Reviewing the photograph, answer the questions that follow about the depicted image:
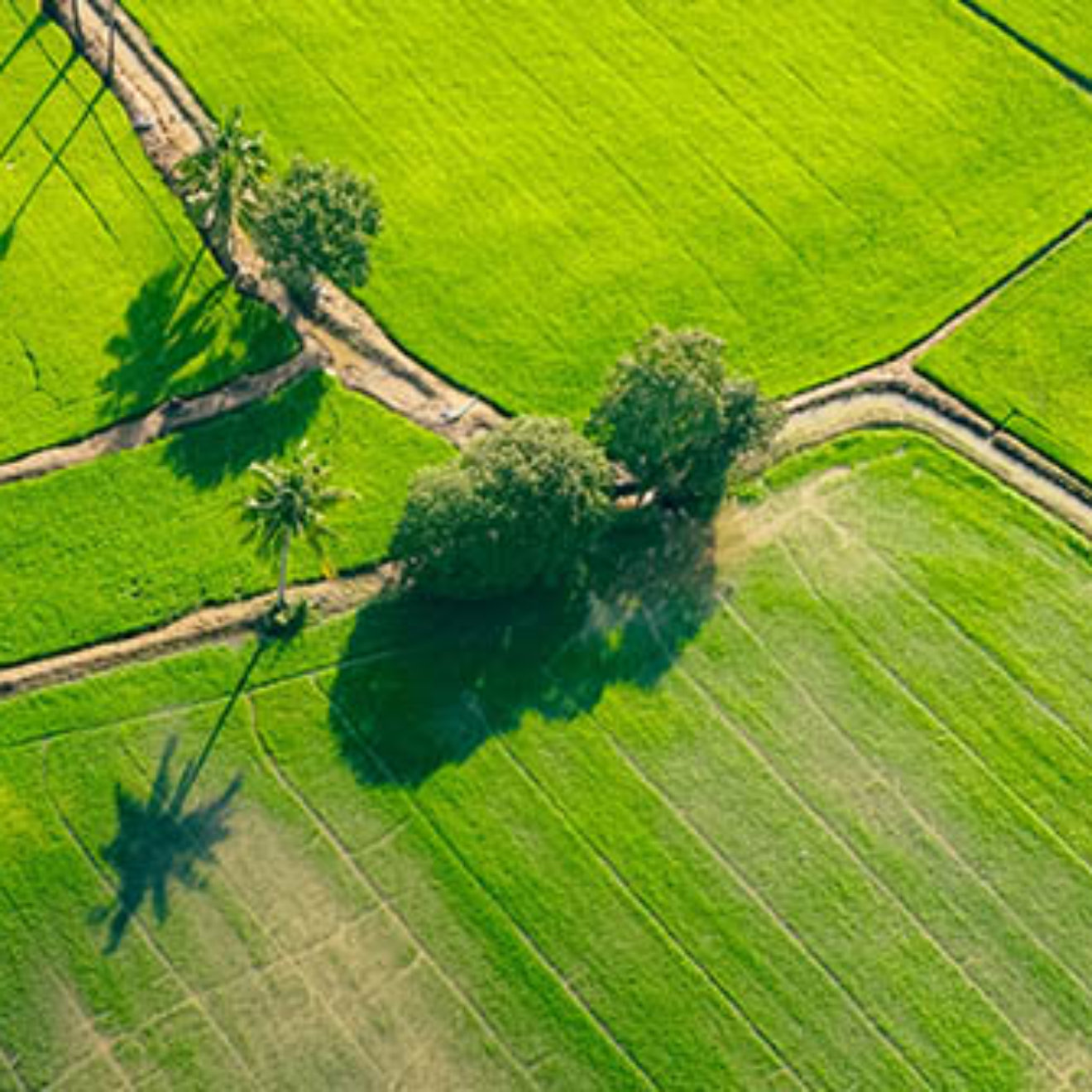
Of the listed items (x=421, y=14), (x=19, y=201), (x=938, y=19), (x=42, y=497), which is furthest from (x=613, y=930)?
(x=938, y=19)

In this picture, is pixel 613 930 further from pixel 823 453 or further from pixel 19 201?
Answer: pixel 19 201

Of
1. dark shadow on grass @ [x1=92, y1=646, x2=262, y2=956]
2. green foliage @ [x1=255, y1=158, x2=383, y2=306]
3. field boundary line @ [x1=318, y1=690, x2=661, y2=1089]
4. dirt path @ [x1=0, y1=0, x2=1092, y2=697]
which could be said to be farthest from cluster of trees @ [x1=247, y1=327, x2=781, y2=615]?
green foliage @ [x1=255, y1=158, x2=383, y2=306]

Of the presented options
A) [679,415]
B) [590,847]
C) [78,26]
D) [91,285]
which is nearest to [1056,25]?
[679,415]

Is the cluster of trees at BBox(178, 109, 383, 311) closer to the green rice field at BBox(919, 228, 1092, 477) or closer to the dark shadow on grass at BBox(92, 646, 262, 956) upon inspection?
the dark shadow on grass at BBox(92, 646, 262, 956)

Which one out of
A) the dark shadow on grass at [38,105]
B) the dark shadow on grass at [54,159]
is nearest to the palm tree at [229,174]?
the dark shadow on grass at [54,159]

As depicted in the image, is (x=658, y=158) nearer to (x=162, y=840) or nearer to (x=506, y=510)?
(x=506, y=510)

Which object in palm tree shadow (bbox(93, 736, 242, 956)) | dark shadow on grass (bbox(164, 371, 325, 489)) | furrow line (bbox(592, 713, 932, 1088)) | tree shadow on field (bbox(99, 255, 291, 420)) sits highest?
tree shadow on field (bbox(99, 255, 291, 420))
